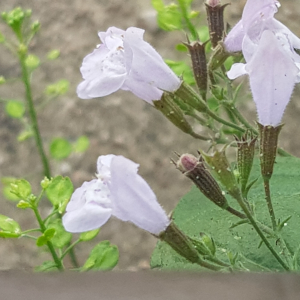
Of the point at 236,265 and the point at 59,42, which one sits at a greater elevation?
the point at 59,42

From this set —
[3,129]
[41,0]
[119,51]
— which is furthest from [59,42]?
[119,51]

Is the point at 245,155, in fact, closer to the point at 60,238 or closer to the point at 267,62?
the point at 267,62

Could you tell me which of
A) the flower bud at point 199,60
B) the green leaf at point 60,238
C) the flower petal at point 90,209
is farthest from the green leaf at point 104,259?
the flower bud at point 199,60

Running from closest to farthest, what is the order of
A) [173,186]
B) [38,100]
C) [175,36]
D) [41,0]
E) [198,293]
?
[198,293]
[173,186]
[38,100]
[175,36]
[41,0]

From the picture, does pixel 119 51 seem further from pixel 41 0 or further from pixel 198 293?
pixel 41 0

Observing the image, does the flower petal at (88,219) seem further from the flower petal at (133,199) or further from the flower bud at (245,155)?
the flower bud at (245,155)

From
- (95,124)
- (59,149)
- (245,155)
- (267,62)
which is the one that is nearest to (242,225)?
(245,155)
